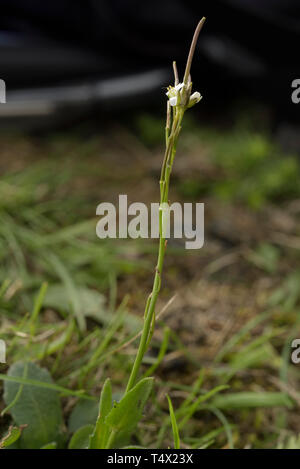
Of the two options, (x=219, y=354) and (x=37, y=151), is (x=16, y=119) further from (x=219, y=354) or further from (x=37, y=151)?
(x=219, y=354)

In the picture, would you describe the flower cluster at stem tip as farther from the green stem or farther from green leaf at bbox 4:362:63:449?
green leaf at bbox 4:362:63:449

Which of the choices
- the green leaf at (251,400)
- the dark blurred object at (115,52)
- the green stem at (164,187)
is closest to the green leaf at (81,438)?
the green stem at (164,187)

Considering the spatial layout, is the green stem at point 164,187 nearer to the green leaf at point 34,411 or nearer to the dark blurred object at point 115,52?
the green leaf at point 34,411

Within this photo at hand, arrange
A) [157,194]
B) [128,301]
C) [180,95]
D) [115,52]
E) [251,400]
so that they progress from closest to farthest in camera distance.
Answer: [180,95], [251,400], [128,301], [157,194], [115,52]

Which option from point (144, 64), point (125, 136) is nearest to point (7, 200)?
point (125, 136)

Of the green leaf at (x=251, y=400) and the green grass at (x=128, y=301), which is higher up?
the green grass at (x=128, y=301)

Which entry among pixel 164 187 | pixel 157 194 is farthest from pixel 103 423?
pixel 157 194

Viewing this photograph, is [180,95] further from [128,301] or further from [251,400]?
[128,301]
